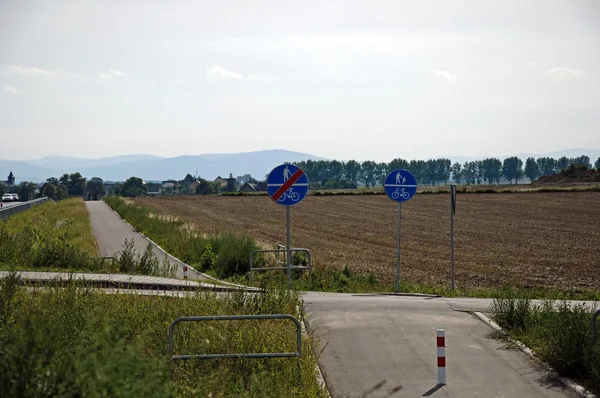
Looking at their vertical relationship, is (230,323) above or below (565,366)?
above

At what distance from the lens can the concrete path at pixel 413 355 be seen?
9734mm

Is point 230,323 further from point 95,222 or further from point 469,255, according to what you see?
point 95,222

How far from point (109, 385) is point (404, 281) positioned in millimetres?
19104

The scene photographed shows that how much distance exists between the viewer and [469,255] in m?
32.2

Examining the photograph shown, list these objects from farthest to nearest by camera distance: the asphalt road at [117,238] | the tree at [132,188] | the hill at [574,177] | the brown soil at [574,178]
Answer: the tree at [132,188] → the hill at [574,177] → the brown soil at [574,178] → the asphalt road at [117,238]

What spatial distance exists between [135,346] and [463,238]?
36.0m

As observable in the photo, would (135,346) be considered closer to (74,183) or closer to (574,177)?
(574,177)

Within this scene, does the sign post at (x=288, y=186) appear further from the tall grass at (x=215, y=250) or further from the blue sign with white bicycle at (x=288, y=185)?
the tall grass at (x=215, y=250)

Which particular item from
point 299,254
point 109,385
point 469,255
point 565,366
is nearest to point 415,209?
point 469,255

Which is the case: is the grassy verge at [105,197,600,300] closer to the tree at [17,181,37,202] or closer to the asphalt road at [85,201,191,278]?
the asphalt road at [85,201,191,278]

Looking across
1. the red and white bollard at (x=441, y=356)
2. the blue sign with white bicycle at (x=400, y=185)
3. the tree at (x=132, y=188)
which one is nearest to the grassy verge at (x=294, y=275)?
the blue sign with white bicycle at (x=400, y=185)

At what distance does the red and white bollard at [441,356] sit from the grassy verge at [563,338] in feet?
6.02

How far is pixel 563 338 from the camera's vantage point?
10.7 m

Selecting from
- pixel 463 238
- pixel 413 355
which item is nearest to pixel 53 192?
pixel 463 238
